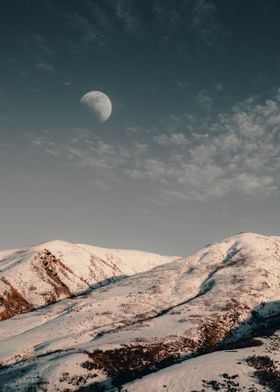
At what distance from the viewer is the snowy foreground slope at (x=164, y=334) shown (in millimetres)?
54125

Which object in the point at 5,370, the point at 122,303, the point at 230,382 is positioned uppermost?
the point at 122,303

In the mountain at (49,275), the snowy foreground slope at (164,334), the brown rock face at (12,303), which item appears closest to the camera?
the snowy foreground slope at (164,334)

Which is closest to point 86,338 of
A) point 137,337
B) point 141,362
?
point 137,337

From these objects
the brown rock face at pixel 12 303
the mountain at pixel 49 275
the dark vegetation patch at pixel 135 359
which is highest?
the mountain at pixel 49 275

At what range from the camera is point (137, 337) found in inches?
2874

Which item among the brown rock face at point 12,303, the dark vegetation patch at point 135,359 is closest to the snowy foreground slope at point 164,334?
the dark vegetation patch at point 135,359

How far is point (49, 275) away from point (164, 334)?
77604 millimetres

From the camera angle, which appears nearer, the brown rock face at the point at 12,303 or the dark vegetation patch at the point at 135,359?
the dark vegetation patch at the point at 135,359

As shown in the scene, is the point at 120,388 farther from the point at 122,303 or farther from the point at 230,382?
the point at 122,303

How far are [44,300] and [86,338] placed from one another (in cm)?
5257

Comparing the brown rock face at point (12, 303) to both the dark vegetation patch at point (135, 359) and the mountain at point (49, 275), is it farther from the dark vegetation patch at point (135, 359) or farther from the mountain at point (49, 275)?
the dark vegetation patch at point (135, 359)

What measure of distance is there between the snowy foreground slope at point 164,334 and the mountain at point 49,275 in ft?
10.7

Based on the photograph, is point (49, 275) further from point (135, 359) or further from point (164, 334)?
point (135, 359)

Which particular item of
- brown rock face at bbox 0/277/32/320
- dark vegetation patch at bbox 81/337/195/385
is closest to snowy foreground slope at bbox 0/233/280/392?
dark vegetation patch at bbox 81/337/195/385
